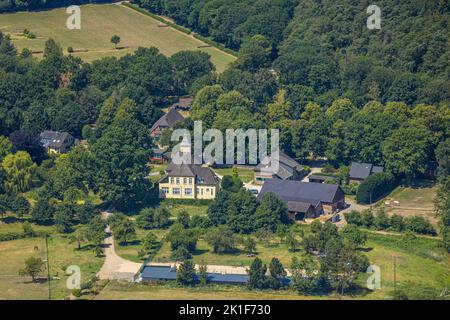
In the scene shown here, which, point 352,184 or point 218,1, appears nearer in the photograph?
point 352,184

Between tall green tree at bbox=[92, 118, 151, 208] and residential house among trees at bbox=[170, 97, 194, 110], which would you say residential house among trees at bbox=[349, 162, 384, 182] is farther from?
residential house among trees at bbox=[170, 97, 194, 110]

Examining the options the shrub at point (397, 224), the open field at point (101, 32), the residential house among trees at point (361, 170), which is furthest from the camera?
the open field at point (101, 32)

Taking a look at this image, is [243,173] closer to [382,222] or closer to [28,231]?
[382,222]

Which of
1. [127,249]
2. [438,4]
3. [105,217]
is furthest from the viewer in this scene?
[438,4]

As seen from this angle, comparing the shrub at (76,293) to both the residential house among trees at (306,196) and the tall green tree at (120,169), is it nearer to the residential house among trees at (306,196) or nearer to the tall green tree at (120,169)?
the tall green tree at (120,169)

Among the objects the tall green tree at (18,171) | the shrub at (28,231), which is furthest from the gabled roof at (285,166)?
the shrub at (28,231)

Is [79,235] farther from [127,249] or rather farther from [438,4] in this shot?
[438,4]

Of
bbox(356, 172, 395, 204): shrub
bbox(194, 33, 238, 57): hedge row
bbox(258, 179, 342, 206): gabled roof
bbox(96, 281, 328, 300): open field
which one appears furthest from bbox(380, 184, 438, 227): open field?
bbox(194, 33, 238, 57): hedge row

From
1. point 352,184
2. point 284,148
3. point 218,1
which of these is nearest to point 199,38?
point 218,1
